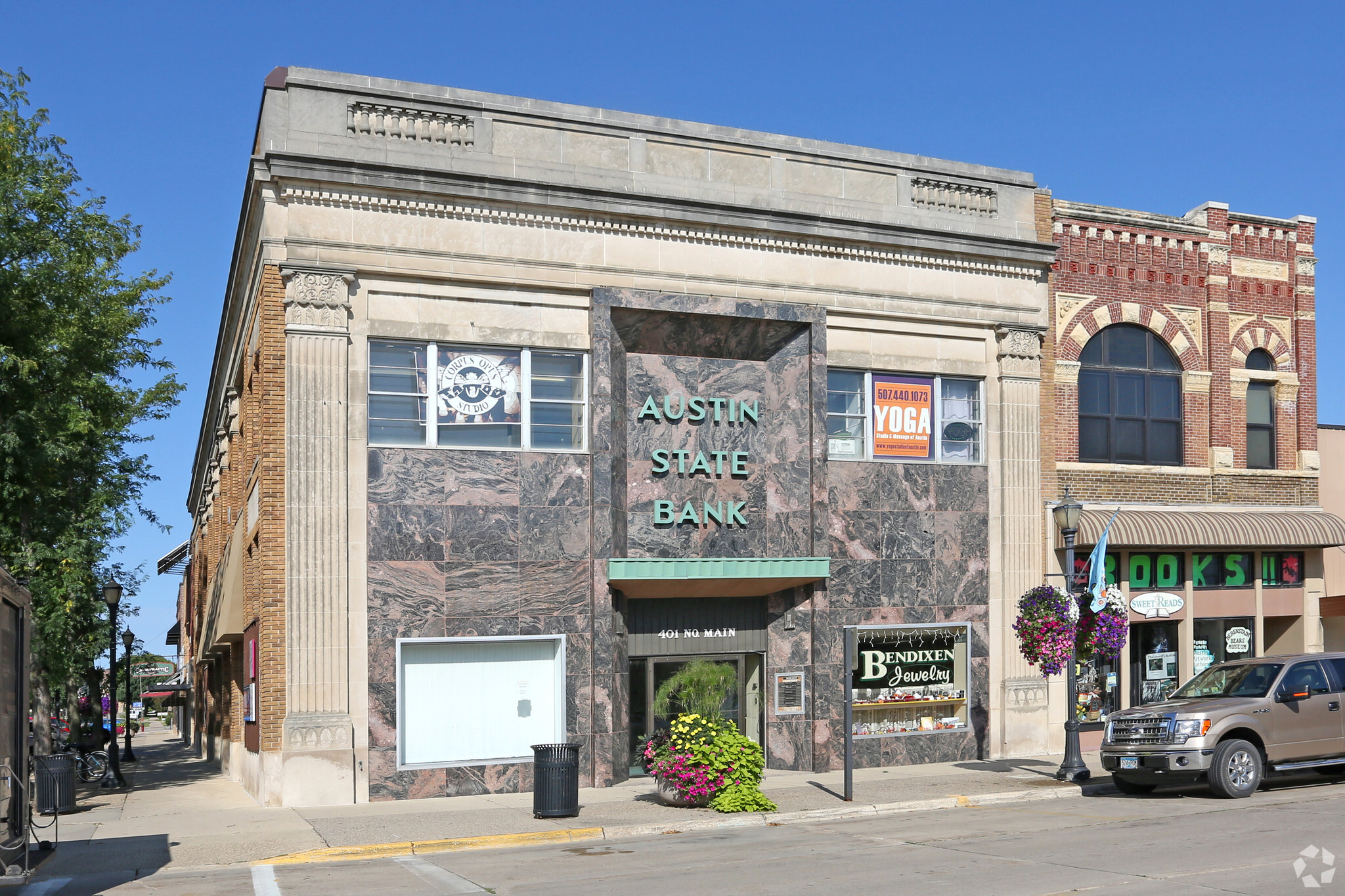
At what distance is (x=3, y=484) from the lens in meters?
20.7

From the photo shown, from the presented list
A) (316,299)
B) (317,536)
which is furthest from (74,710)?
(316,299)

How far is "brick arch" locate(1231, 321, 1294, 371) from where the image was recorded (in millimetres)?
25484

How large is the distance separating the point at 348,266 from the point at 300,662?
5.83 metres

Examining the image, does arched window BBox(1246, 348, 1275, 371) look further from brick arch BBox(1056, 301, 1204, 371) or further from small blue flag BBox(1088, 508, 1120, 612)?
small blue flag BBox(1088, 508, 1120, 612)

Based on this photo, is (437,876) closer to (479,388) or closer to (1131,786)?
(479,388)

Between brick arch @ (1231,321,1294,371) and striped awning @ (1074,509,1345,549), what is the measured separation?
3.13 m

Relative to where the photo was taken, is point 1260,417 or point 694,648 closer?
point 694,648

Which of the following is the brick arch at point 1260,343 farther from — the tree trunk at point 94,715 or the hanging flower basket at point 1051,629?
the tree trunk at point 94,715

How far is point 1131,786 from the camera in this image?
59.5ft

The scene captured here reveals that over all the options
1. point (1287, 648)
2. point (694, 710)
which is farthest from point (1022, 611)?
point (1287, 648)

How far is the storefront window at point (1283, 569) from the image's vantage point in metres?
25.4

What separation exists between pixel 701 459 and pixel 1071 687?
6.85 meters

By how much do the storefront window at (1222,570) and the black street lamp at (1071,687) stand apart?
6.27 metres

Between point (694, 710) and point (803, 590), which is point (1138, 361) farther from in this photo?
point (694, 710)
